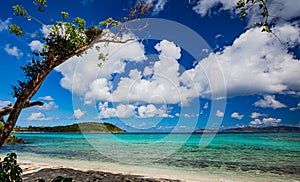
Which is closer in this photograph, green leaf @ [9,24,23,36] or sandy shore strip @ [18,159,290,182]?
green leaf @ [9,24,23,36]

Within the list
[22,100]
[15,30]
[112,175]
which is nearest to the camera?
[22,100]

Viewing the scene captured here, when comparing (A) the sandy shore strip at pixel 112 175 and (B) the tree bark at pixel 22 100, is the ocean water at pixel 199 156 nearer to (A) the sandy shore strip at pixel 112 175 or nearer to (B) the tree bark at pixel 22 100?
(A) the sandy shore strip at pixel 112 175

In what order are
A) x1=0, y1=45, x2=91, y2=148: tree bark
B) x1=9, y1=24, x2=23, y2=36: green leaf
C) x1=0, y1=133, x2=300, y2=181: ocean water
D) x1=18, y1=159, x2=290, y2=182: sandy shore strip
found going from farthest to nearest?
x1=0, y1=133, x2=300, y2=181: ocean water < x1=18, y1=159, x2=290, y2=182: sandy shore strip < x1=9, y1=24, x2=23, y2=36: green leaf < x1=0, y1=45, x2=91, y2=148: tree bark

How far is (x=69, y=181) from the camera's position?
136 inches

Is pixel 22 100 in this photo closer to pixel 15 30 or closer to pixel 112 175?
pixel 15 30

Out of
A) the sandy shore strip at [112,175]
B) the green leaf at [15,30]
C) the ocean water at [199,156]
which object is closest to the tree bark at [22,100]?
the green leaf at [15,30]

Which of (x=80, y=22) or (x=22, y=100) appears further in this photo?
(x=80, y=22)

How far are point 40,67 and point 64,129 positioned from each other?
170 metres

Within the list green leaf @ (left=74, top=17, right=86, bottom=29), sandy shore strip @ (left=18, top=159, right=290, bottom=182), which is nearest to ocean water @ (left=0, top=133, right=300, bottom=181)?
sandy shore strip @ (left=18, top=159, right=290, bottom=182)

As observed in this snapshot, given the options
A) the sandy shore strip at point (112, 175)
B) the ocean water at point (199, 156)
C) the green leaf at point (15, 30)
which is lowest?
the sandy shore strip at point (112, 175)

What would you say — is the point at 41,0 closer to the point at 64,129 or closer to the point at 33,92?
the point at 33,92

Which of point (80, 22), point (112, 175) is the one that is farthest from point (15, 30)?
point (112, 175)

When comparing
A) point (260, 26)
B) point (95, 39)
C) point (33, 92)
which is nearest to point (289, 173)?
point (260, 26)

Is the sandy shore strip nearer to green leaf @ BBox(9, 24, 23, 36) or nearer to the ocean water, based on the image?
the ocean water
